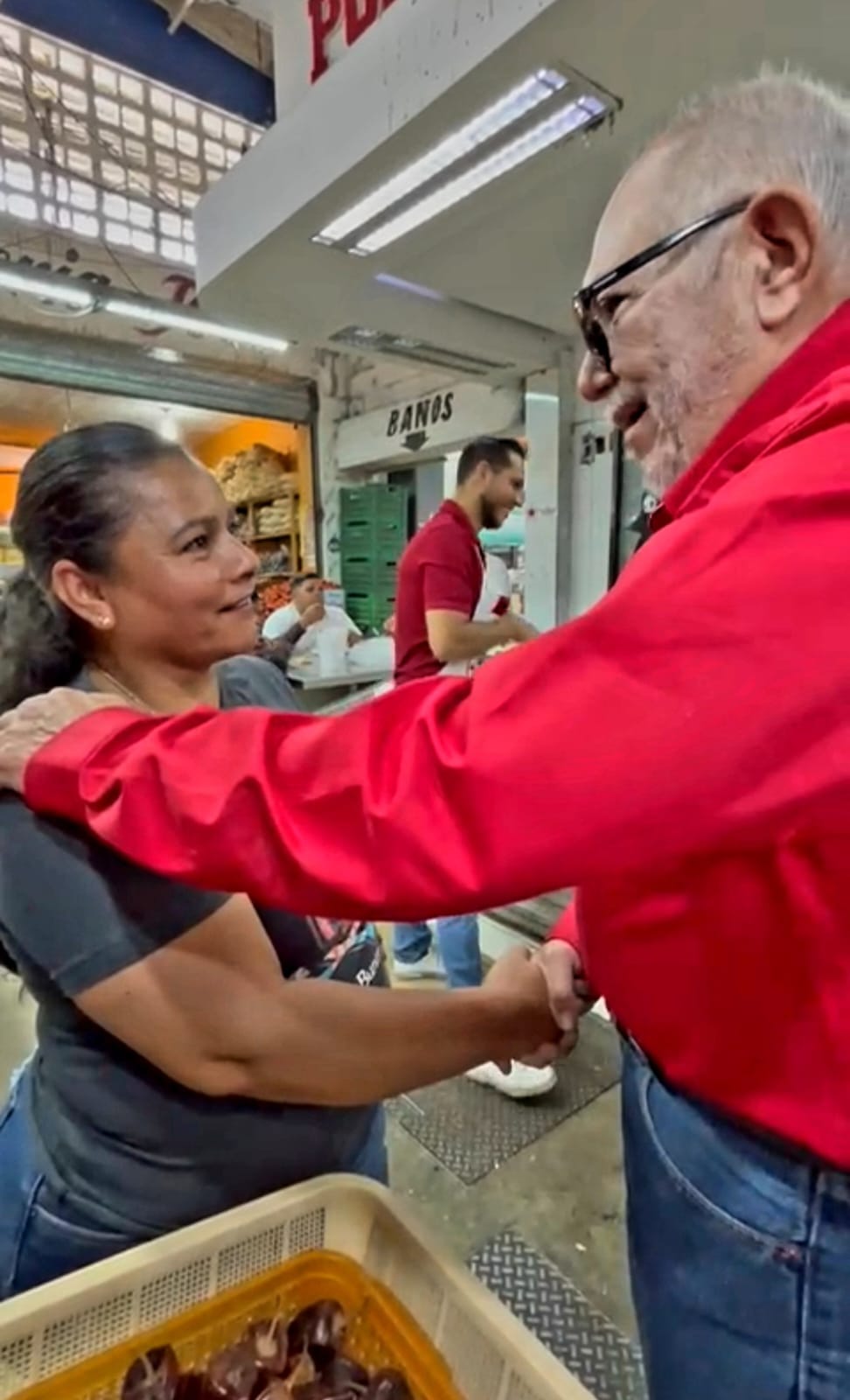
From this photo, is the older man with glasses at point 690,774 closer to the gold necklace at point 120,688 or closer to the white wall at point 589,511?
the gold necklace at point 120,688

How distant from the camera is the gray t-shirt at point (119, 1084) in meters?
0.72

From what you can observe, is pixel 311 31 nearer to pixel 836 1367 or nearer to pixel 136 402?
pixel 836 1367

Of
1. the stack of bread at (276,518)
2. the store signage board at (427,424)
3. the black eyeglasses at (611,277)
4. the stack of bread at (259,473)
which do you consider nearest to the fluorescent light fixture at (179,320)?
the store signage board at (427,424)

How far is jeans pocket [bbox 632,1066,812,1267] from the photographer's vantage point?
24.1 inches

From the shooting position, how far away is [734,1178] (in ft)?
2.11

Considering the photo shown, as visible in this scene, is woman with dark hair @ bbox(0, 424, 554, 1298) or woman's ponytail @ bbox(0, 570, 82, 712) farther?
woman's ponytail @ bbox(0, 570, 82, 712)

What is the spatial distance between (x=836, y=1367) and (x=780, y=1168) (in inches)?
6.1

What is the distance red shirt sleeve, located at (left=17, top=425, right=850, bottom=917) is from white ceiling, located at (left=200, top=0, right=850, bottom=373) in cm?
98

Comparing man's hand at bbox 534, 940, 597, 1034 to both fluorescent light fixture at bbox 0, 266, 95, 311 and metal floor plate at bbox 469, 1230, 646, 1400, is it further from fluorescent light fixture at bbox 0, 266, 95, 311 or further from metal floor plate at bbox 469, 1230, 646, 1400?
fluorescent light fixture at bbox 0, 266, 95, 311

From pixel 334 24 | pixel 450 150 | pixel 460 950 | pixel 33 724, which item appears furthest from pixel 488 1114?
pixel 334 24

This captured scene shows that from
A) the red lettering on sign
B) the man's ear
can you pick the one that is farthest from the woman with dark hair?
the red lettering on sign

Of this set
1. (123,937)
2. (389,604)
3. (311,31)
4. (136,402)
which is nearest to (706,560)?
(123,937)

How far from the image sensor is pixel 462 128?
6.44 feet

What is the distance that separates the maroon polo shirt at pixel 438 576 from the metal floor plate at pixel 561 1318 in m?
1.50
